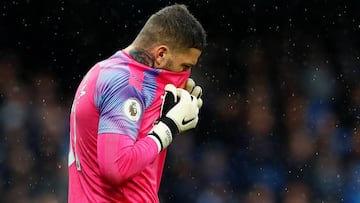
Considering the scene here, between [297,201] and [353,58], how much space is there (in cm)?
121

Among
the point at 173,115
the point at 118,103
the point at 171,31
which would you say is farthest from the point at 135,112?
the point at 171,31

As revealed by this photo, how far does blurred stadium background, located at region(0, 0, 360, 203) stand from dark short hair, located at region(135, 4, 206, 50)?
3669 millimetres

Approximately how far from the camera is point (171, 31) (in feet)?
9.90

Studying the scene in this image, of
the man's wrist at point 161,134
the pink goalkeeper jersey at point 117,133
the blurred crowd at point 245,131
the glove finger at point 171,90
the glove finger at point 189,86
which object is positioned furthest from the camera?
the blurred crowd at point 245,131

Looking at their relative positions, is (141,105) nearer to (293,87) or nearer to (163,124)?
(163,124)

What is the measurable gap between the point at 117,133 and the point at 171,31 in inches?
17.0

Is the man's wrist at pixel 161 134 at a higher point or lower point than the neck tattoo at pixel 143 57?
lower

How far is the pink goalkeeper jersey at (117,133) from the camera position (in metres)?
2.80

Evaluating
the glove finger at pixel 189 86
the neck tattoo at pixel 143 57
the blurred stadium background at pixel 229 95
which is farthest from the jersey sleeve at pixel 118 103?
the blurred stadium background at pixel 229 95

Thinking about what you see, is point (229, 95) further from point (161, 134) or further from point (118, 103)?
point (118, 103)

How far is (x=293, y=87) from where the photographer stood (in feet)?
22.8

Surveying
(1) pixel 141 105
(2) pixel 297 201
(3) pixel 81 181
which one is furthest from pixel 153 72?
(2) pixel 297 201

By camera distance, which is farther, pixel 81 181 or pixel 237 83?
pixel 237 83

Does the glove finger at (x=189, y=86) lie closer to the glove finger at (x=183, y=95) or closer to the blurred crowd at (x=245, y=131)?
the glove finger at (x=183, y=95)
